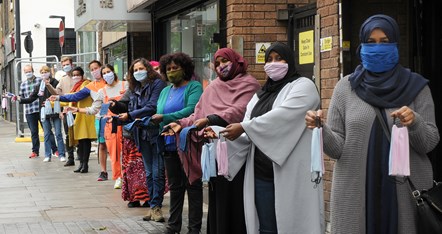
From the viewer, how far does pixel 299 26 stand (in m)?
8.70

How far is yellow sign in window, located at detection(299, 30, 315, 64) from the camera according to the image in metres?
8.20

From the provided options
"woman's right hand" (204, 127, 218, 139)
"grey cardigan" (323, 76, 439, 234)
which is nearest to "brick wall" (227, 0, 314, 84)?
"woman's right hand" (204, 127, 218, 139)

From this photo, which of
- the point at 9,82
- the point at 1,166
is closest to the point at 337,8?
the point at 1,166

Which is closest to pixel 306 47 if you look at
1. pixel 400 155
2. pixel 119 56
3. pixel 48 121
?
pixel 400 155

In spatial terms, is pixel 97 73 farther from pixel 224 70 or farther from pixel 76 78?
pixel 224 70

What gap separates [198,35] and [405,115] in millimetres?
7910

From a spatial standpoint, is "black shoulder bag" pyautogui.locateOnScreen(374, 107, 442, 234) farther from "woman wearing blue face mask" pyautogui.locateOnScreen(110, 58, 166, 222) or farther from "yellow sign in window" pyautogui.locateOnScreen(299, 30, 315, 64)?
"woman wearing blue face mask" pyautogui.locateOnScreen(110, 58, 166, 222)

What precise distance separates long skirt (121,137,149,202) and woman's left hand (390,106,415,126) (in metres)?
5.92

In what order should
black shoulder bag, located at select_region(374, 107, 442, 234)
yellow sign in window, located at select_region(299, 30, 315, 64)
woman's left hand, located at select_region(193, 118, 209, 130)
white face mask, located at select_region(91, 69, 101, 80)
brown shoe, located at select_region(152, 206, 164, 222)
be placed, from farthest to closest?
white face mask, located at select_region(91, 69, 101, 80) → brown shoe, located at select_region(152, 206, 164, 222) → yellow sign in window, located at select_region(299, 30, 315, 64) → woman's left hand, located at select_region(193, 118, 209, 130) → black shoulder bag, located at select_region(374, 107, 442, 234)

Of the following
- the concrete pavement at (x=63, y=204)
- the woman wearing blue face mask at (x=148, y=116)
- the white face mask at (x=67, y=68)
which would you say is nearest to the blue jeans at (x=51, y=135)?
the concrete pavement at (x=63, y=204)

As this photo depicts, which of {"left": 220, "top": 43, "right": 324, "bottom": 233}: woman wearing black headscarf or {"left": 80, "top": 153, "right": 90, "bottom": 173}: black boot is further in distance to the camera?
{"left": 80, "top": 153, "right": 90, "bottom": 173}: black boot

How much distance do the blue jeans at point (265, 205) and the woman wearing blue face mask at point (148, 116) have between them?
9.73ft

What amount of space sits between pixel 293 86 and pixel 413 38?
1.69m

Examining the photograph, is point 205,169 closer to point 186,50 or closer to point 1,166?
point 186,50
